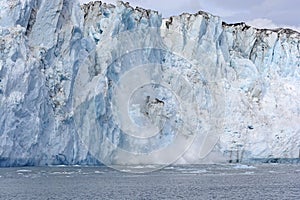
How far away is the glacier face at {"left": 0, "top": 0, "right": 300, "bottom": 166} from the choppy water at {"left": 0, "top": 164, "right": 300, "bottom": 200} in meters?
2.19

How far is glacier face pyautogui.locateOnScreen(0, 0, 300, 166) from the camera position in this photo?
26547 millimetres

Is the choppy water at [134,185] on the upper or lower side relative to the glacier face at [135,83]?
lower

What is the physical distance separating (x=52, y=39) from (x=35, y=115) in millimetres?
4788

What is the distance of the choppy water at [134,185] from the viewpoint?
62.1ft

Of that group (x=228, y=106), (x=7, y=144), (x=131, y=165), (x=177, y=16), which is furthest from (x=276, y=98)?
(x=7, y=144)

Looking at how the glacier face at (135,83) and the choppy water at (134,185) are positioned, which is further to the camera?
the glacier face at (135,83)

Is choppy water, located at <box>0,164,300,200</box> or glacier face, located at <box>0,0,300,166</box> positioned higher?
glacier face, located at <box>0,0,300,166</box>

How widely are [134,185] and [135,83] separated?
13.9 meters

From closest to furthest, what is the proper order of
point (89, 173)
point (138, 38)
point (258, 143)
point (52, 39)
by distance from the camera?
point (89, 173) < point (52, 39) < point (138, 38) < point (258, 143)

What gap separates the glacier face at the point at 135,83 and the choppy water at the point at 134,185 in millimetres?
2185

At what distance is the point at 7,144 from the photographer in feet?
80.9

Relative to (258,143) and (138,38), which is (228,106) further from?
(138,38)

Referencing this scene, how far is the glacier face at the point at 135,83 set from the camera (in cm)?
2655

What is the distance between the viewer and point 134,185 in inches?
878
